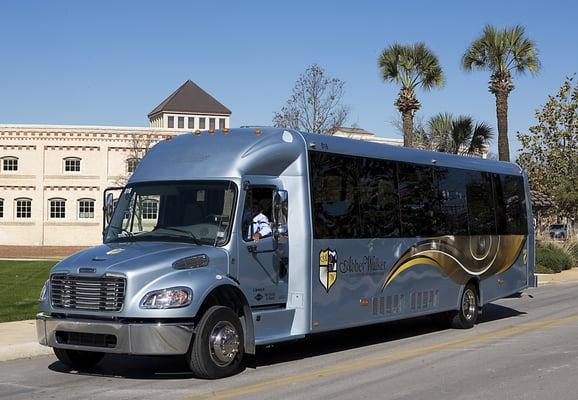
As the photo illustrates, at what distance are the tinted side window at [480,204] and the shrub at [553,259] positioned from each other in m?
16.5

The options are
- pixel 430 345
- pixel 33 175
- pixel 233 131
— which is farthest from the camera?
pixel 33 175

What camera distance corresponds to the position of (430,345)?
12.1 metres

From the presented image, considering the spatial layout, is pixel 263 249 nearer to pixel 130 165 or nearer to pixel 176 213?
pixel 176 213

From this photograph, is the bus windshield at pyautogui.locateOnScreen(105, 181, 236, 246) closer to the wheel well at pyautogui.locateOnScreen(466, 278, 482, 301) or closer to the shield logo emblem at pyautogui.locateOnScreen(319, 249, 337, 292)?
the shield logo emblem at pyautogui.locateOnScreen(319, 249, 337, 292)

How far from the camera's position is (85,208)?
186ft

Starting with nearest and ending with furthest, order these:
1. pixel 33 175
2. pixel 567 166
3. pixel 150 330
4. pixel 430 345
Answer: pixel 150 330 → pixel 430 345 → pixel 567 166 → pixel 33 175

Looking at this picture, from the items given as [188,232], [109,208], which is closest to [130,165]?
[109,208]

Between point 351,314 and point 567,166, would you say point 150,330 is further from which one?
point 567,166

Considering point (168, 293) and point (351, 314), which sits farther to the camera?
point (351, 314)

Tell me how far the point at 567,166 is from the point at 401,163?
116 feet

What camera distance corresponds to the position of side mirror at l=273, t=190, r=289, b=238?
9945mm

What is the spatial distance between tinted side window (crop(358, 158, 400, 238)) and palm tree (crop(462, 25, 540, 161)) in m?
22.1

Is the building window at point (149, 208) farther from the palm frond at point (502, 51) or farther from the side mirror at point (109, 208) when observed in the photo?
the palm frond at point (502, 51)

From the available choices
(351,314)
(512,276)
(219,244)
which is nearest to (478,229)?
(512,276)
